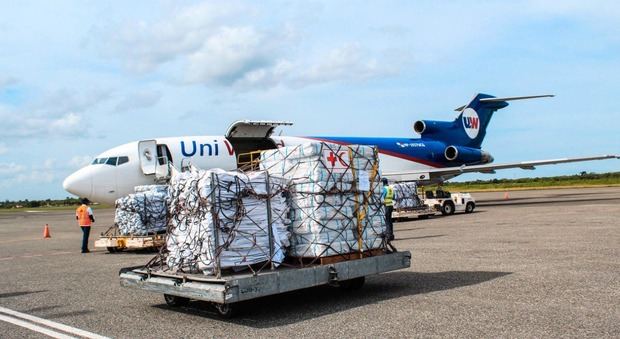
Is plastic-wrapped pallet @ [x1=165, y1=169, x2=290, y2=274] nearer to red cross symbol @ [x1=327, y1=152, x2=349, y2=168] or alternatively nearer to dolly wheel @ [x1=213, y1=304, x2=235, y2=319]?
dolly wheel @ [x1=213, y1=304, x2=235, y2=319]

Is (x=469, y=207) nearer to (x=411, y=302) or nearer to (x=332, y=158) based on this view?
(x=332, y=158)

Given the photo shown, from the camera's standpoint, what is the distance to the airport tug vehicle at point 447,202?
27688 millimetres

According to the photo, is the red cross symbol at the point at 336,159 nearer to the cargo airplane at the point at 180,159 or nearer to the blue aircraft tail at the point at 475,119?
the cargo airplane at the point at 180,159

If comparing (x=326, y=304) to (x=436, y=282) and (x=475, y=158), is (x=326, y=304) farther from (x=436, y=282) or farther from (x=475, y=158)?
(x=475, y=158)

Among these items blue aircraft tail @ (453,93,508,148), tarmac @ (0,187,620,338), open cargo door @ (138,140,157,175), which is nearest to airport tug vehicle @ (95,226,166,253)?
tarmac @ (0,187,620,338)

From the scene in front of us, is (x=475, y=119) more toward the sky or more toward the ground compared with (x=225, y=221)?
more toward the sky

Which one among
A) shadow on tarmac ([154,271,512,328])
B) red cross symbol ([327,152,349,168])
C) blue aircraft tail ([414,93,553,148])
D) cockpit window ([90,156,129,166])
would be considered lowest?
shadow on tarmac ([154,271,512,328])

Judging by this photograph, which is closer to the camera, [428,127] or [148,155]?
[148,155]

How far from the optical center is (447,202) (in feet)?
91.2

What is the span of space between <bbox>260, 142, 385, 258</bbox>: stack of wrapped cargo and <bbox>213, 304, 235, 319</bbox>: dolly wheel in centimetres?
143

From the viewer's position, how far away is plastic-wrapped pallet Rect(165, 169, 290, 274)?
26.2 ft

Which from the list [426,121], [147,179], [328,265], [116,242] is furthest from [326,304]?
[426,121]

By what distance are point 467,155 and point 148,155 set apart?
21414 mm

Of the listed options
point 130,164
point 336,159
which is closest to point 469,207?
point 130,164
